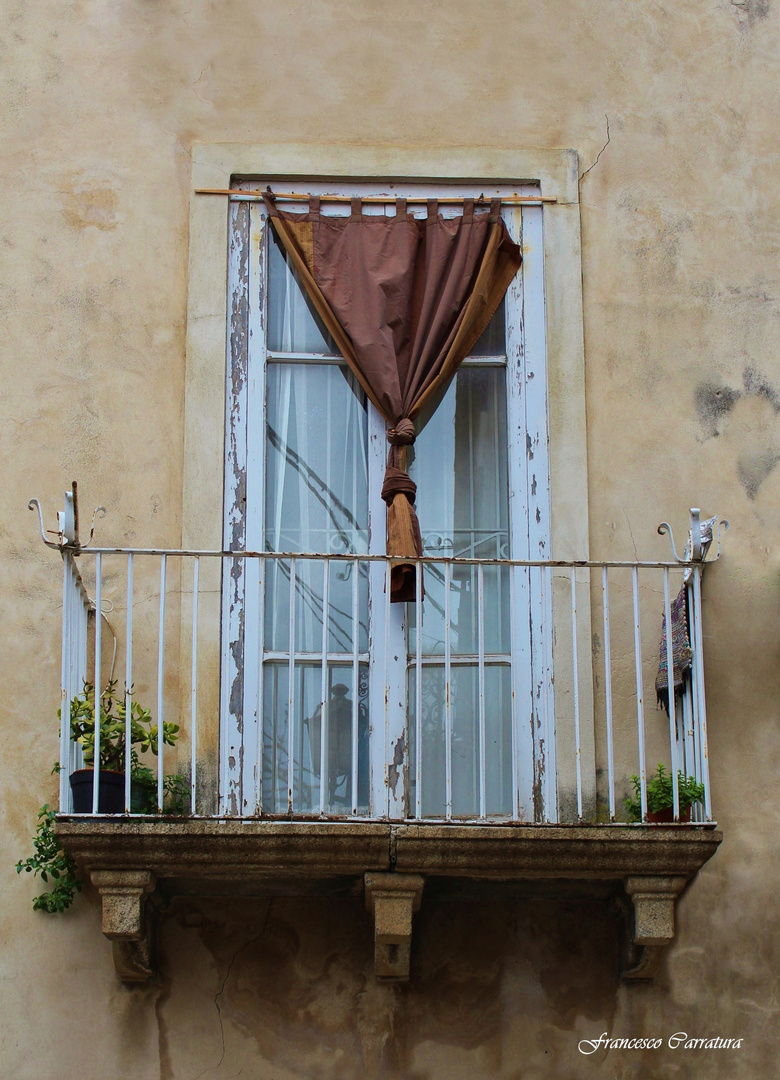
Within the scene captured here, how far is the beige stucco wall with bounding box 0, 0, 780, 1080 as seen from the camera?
615 centimetres

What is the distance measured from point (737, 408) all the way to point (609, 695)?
1.39 meters

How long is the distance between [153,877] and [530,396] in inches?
94.4

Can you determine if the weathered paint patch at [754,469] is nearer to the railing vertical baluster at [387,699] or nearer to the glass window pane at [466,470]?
the glass window pane at [466,470]

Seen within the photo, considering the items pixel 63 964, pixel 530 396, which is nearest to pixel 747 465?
pixel 530 396

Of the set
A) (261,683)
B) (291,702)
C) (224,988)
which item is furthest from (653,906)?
(261,683)

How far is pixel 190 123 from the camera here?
7184 millimetres

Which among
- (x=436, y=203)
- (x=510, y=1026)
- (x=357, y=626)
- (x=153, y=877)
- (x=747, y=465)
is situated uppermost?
(x=436, y=203)

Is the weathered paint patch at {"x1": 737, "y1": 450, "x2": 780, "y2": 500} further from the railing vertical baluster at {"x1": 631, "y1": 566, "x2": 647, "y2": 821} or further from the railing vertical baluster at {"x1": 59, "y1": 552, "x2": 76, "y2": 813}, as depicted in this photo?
the railing vertical baluster at {"x1": 59, "y1": 552, "x2": 76, "y2": 813}

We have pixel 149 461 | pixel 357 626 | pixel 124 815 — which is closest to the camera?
pixel 124 815

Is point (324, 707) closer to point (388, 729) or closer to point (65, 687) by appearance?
point (388, 729)

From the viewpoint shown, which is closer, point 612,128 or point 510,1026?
point 510,1026

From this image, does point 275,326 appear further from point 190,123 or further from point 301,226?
point 190,123

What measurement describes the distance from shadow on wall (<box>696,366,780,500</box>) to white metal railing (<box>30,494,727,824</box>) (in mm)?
422

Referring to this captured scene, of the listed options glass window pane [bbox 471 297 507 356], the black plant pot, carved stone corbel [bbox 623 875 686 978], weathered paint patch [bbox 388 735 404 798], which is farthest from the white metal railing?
glass window pane [bbox 471 297 507 356]
